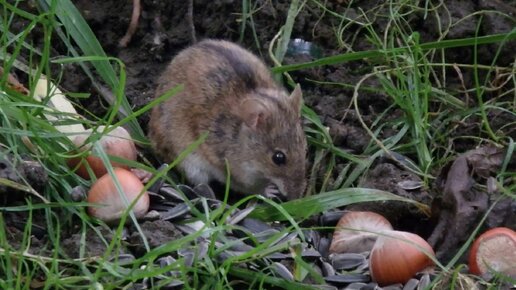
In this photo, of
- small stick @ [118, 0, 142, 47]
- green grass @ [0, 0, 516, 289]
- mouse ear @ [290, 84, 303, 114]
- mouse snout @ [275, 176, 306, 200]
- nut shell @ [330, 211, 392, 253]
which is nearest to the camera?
green grass @ [0, 0, 516, 289]

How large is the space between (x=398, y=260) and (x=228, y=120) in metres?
1.67

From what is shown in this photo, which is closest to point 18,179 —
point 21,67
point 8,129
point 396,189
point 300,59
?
point 8,129

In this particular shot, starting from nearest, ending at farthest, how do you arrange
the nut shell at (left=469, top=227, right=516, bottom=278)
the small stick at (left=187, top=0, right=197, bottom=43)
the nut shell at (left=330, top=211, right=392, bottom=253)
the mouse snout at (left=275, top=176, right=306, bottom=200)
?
the nut shell at (left=469, top=227, right=516, bottom=278)
the nut shell at (left=330, top=211, right=392, bottom=253)
the mouse snout at (left=275, top=176, right=306, bottom=200)
the small stick at (left=187, top=0, right=197, bottom=43)

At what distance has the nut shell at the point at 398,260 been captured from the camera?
5.02 m

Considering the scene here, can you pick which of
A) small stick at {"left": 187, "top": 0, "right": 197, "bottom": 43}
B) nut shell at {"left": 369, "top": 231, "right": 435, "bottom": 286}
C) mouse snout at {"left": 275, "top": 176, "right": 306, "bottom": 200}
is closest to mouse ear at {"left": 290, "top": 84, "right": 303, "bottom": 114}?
mouse snout at {"left": 275, "top": 176, "right": 306, "bottom": 200}

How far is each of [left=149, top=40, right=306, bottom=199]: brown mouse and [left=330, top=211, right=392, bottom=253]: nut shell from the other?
0.71 metres

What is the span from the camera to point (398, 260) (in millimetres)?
5027

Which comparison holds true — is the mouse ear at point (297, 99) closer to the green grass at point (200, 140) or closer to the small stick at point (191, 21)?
the green grass at point (200, 140)

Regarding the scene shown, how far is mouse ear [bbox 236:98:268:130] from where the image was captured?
6164 millimetres

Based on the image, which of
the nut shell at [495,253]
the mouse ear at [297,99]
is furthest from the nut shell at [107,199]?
the nut shell at [495,253]

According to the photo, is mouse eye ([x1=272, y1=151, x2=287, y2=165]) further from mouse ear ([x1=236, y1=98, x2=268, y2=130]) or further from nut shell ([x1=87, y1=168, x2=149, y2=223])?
nut shell ([x1=87, y1=168, x2=149, y2=223])

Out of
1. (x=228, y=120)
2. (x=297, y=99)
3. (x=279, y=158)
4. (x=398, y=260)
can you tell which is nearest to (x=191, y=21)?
(x=228, y=120)

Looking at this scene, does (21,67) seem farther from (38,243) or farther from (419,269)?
(419,269)

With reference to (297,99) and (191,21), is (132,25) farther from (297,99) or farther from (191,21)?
(297,99)
